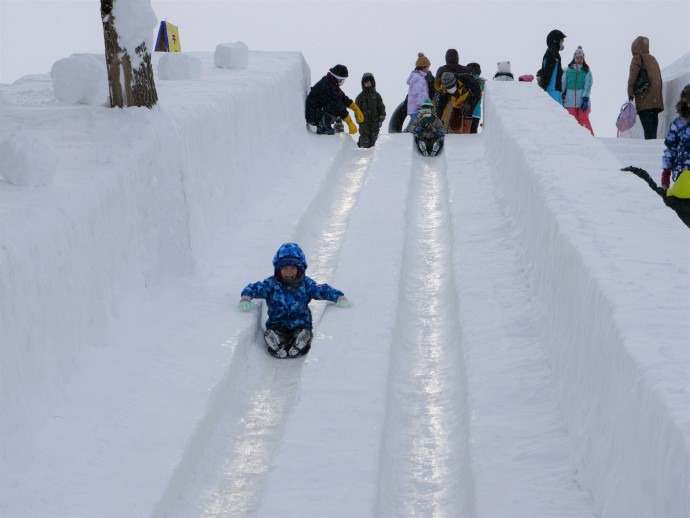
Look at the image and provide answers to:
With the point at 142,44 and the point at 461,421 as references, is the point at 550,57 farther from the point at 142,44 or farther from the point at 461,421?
the point at 461,421

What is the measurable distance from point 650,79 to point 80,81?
308 inches

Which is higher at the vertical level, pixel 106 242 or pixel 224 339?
pixel 106 242

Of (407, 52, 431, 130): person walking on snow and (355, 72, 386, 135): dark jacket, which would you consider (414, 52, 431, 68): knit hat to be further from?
(355, 72, 386, 135): dark jacket

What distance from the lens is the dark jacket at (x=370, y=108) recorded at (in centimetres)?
1384

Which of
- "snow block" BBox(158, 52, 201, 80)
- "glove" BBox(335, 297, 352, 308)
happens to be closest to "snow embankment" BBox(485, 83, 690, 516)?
"glove" BBox(335, 297, 352, 308)

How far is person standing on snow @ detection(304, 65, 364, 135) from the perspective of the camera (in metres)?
13.5

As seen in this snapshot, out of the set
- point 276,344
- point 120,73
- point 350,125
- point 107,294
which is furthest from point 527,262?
point 350,125

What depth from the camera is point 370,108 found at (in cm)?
1386

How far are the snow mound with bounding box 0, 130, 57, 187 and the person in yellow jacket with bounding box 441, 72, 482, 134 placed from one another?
8216 millimetres

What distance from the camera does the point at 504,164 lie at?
1019 centimetres

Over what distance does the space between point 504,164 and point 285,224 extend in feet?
7.71

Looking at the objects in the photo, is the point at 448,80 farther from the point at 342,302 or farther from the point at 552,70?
the point at 342,302

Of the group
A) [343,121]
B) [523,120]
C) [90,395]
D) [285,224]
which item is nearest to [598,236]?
[90,395]

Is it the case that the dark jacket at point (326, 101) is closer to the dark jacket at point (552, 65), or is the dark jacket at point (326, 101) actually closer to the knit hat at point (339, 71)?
the knit hat at point (339, 71)
